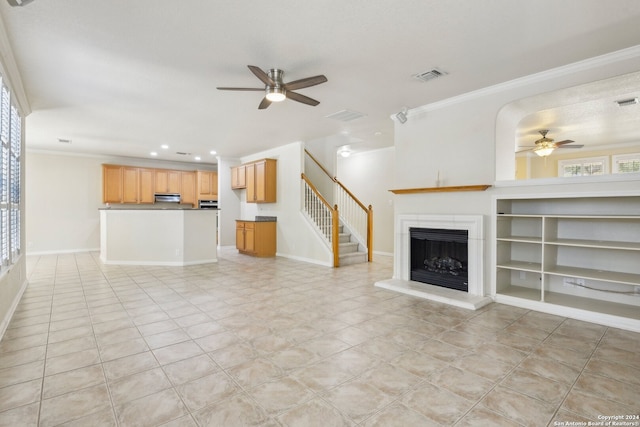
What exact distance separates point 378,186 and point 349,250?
2.21 meters

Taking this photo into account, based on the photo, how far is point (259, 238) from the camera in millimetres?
8016

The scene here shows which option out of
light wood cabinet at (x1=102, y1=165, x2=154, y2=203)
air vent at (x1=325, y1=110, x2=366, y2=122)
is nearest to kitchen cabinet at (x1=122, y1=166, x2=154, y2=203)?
light wood cabinet at (x1=102, y1=165, x2=154, y2=203)

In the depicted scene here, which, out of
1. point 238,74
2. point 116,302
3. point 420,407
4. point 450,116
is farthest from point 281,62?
point 116,302

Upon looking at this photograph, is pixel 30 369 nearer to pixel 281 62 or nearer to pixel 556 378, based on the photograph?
pixel 281 62

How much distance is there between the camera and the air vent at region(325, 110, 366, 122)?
525cm

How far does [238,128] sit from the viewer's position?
20.5 ft

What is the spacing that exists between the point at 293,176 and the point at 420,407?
6.29 m

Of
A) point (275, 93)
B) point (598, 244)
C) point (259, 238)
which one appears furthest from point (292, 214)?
point (598, 244)


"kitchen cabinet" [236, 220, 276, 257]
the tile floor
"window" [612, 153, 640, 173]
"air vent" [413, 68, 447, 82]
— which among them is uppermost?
"air vent" [413, 68, 447, 82]

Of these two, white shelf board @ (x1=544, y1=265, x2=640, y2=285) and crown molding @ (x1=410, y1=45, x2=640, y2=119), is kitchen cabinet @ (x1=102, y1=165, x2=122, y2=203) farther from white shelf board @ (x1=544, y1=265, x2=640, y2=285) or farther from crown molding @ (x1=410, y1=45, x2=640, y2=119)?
white shelf board @ (x1=544, y1=265, x2=640, y2=285)

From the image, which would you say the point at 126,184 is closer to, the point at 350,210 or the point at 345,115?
the point at 350,210

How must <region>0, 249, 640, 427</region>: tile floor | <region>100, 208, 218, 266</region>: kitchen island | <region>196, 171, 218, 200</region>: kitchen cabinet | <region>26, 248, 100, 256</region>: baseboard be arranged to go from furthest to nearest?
<region>196, 171, 218, 200</region>: kitchen cabinet < <region>26, 248, 100, 256</region>: baseboard < <region>100, 208, 218, 266</region>: kitchen island < <region>0, 249, 640, 427</region>: tile floor

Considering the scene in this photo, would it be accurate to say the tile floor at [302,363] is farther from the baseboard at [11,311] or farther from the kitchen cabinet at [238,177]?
the kitchen cabinet at [238,177]

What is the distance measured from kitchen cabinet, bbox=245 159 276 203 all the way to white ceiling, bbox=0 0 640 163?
2952 mm
